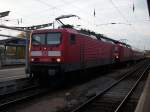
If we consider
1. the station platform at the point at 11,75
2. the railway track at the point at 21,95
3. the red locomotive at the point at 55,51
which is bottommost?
the railway track at the point at 21,95

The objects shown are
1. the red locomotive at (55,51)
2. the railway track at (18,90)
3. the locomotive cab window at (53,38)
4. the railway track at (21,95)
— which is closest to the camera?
the railway track at (21,95)

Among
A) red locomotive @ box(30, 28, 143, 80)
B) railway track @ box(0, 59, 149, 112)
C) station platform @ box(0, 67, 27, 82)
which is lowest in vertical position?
railway track @ box(0, 59, 149, 112)

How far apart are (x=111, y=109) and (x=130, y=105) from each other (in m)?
1.18

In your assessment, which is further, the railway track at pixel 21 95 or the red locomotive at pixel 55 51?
the red locomotive at pixel 55 51

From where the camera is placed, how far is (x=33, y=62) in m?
15.3

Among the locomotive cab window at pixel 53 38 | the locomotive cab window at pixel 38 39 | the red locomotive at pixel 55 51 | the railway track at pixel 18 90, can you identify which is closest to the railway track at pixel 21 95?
the railway track at pixel 18 90

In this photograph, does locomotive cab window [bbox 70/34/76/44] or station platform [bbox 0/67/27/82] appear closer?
locomotive cab window [bbox 70/34/76/44]

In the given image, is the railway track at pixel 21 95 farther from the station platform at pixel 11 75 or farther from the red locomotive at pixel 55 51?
the station platform at pixel 11 75

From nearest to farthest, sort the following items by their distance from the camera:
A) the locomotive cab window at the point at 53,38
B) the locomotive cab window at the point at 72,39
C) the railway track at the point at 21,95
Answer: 1. the railway track at the point at 21,95
2. the locomotive cab window at the point at 53,38
3. the locomotive cab window at the point at 72,39

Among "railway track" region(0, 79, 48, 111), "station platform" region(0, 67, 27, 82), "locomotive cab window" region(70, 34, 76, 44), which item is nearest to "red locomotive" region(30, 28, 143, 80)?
"locomotive cab window" region(70, 34, 76, 44)

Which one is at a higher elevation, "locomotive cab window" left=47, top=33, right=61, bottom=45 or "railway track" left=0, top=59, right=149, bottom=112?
"locomotive cab window" left=47, top=33, right=61, bottom=45

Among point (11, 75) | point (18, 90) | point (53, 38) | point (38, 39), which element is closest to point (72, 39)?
point (53, 38)

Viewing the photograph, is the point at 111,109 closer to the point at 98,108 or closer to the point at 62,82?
the point at 98,108

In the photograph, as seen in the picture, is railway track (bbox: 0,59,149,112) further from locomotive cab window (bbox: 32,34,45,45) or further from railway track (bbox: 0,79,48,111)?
locomotive cab window (bbox: 32,34,45,45)
